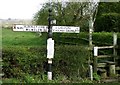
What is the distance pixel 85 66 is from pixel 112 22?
690 cm

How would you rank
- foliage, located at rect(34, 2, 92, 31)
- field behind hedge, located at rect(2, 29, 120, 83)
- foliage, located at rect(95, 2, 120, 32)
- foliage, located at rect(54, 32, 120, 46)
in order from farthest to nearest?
foliage, located at rect(34, 2, 92, 31)
foliage, located at rect(95, 2, 120, 32)
foliage, located at rect(54, 32, 120, 46)
field behind hedge, located at rect(2, 29, 120, 83)

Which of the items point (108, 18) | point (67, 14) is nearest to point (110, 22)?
point (108, 18)

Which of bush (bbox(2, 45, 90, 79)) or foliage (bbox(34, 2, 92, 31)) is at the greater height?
foliage (bbox(34, 2, 92, 31))

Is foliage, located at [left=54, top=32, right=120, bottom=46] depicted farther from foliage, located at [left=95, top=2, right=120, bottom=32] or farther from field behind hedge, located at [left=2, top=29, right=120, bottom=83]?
field behind hedge, located at [left=2, top=29, right=120, bottom=83]

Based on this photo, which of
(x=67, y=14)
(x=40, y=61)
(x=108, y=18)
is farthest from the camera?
(x=67, y=14)

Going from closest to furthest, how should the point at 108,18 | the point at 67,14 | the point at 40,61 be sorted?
the point at 40,61
the point at 108,18
the point at 67,14

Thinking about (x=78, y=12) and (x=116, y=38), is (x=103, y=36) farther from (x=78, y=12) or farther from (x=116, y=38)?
(x=78, y=12)

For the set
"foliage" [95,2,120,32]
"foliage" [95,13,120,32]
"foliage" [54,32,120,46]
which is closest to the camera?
A: "foliage" [54,32,120,46]

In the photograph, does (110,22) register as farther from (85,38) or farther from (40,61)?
(40,61)

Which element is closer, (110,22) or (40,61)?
(40,61)

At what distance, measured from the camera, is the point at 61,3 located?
60.0 ft

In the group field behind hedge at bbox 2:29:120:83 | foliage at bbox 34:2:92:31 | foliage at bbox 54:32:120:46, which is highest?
foliage at bbox 34:2:92:31

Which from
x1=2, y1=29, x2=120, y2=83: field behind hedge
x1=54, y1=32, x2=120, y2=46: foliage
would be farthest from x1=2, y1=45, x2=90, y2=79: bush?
Answer: x1=54, y1=32, x2=120, y2=46: foliage

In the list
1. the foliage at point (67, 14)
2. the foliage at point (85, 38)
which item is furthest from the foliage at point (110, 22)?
the foliage at point (67, 14)
